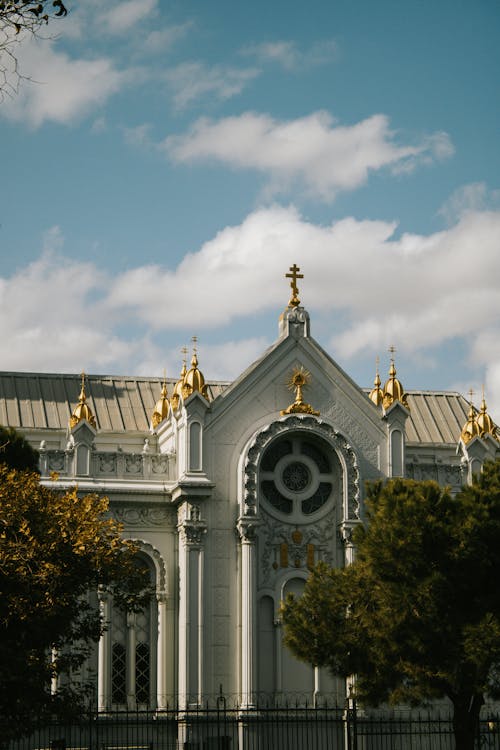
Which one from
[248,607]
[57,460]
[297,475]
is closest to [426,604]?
[248,607]

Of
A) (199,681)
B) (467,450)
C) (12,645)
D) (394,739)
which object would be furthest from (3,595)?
(467,450)

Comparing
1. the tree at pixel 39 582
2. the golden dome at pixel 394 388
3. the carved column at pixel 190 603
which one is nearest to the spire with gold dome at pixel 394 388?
the golden dome at pixel 394 388

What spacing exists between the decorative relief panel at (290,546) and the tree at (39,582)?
591 inches

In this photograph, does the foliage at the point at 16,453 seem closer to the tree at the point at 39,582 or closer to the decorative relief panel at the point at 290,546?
the decorative relief panel at the point at 290,546

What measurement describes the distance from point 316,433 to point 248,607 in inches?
260

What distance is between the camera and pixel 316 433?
50.0 m

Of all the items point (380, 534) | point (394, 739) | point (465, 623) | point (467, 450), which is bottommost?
point (394, 739)

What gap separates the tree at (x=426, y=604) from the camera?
1449 inches

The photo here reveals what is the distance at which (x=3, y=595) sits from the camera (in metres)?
32.4

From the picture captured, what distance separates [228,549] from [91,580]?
14996 mm

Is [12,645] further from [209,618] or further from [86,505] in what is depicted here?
[209,618]

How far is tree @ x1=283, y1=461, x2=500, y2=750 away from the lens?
36.8 meters

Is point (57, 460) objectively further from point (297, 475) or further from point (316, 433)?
point (316, 433)

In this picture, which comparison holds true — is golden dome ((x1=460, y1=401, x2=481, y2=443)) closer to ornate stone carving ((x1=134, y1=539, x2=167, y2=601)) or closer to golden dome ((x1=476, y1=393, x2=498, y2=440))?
golden dome ((x1=476, y1=393, x2=498, y2=440))
